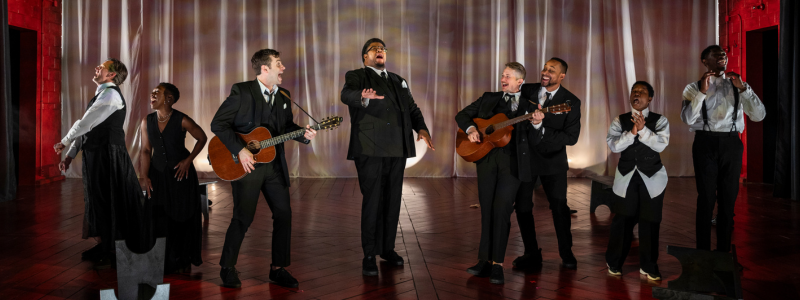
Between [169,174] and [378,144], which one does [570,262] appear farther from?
[169,174]

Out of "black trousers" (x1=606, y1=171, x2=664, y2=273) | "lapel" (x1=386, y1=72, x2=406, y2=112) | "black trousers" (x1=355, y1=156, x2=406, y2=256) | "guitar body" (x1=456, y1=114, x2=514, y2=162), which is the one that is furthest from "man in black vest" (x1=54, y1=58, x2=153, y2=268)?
"black trousers" (x1=606, y1=171, x2=664, y2=273)

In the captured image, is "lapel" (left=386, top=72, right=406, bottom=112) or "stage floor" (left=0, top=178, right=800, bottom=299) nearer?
"stage floor" (left=0, top=178, right=800, bottom=299)

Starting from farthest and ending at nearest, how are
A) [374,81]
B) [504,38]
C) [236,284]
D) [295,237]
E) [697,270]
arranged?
[504,38] < [295,237] < [374,81] < [236,284] < [697,270]

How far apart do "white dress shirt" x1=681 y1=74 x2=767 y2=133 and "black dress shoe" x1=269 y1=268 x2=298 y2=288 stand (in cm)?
268

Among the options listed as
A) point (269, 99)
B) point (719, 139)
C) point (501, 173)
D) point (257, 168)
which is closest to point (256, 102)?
point (269, 99)

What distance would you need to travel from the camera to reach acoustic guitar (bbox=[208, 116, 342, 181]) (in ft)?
10.5

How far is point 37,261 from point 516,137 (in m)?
3.12

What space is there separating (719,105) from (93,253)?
4.19 metres

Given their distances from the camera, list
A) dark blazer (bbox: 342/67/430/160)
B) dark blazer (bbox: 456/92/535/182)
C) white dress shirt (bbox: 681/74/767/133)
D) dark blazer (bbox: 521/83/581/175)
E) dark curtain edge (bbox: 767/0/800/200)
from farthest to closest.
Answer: dark curtain edge (bbox: 767/0/800/200), white dress shirt (bbox: 681/74/767/133), dark blazer (bbox: 342/67/430/160), dark blazer (bbox: 521/83/581/175), dark blazer (bbox: 456/92/535/182)

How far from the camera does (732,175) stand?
381cm

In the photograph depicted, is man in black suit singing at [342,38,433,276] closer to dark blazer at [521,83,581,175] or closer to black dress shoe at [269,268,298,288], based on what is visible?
black dress shoe at [269,268,298,288]

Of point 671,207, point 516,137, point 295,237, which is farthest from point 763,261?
point 295,237

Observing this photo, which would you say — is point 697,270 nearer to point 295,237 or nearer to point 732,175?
point 732,175

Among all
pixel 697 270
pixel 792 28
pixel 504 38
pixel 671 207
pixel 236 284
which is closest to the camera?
pixel 697 270
